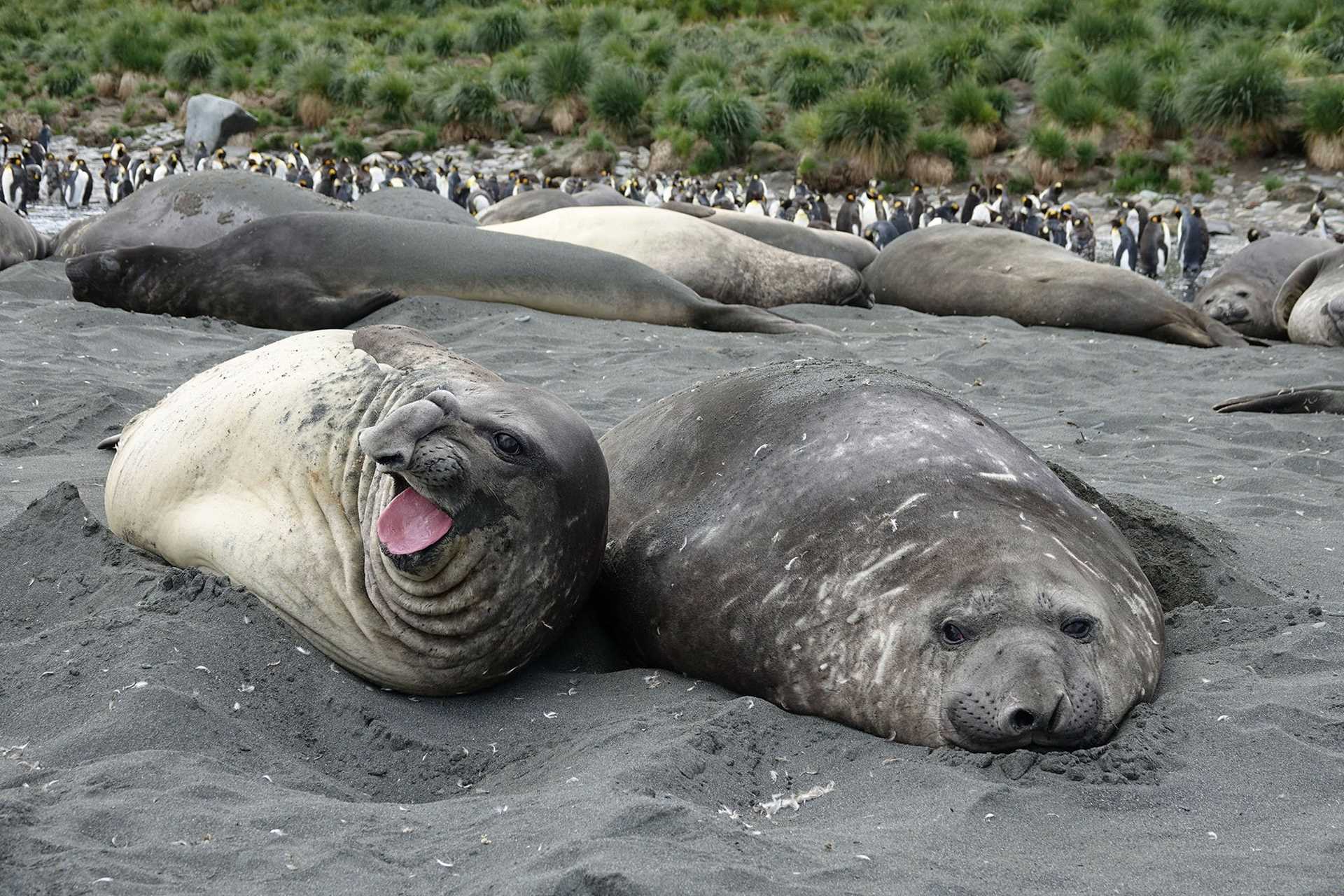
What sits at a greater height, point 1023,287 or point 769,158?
point 1023,287

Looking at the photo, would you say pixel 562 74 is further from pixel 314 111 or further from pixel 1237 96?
pixel 1237 96

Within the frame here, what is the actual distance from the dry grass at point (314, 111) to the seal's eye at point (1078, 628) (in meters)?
32.5

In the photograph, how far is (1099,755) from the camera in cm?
268

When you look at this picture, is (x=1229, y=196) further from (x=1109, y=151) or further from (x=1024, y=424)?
(x=1024, y=424)

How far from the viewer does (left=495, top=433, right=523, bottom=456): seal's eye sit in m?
3.06

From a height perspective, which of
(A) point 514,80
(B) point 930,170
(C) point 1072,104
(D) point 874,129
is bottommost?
(B) point 930,170

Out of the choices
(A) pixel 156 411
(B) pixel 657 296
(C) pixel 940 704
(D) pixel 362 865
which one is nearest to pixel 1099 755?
(C) pixel 940 704

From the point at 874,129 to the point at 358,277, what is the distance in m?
18.5

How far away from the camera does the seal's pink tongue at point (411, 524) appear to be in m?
2.98

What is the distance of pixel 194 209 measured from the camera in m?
8.75

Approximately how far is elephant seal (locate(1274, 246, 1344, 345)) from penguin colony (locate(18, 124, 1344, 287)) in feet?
20.9

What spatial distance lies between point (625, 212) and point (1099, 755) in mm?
7443

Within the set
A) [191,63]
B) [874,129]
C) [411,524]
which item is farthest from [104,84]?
[411,524]

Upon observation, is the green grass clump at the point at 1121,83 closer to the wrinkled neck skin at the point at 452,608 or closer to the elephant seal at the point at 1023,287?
the elephant seal at the point at 1023,287
